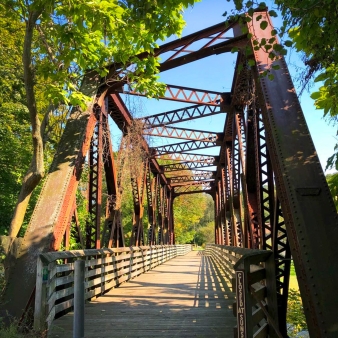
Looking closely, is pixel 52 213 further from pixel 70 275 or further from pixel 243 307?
pixel 243 307

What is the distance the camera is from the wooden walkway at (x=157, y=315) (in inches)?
170

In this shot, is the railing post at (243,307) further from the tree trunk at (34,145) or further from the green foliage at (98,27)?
the tree trunk at (34,145)

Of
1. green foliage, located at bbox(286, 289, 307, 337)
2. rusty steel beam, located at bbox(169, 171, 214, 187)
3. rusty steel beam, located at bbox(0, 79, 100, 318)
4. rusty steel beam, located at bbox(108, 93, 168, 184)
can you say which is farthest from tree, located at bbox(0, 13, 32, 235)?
rusty steel beam, located at bbox(169, 171, 214, 187)

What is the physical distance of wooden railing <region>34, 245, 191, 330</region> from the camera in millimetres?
4117

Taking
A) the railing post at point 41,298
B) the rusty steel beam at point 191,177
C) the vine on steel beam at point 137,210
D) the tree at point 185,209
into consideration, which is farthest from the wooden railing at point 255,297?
the tree at point 185,209

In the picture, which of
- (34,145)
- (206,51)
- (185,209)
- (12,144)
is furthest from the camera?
(185,209)

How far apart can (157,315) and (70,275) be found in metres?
1.48

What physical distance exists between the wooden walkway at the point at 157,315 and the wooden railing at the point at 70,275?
21 centimetres

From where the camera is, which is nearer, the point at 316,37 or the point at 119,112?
the point at 316,37

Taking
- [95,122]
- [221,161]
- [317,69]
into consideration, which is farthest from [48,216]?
[221,161]

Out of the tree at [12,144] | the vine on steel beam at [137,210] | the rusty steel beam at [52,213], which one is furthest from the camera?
the vine on steel beam at [137,210]

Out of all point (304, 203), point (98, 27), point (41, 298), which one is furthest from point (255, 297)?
point (98, 27)

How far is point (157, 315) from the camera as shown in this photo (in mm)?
5289

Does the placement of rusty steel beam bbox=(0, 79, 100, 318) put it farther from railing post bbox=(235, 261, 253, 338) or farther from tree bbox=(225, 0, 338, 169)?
tree bbox=(225, 0, 338, 169)
